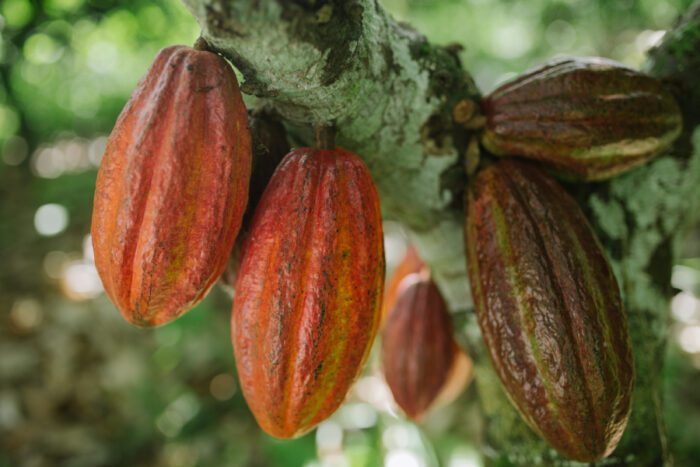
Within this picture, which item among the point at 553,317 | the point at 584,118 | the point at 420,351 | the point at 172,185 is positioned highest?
the point at 584,118

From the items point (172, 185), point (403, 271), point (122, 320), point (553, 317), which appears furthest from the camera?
point (122, 320)

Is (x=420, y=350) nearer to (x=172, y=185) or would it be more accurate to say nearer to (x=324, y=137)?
(x=324, y=137)

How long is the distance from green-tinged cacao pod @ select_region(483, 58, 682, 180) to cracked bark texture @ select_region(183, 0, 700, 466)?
0.09 meters

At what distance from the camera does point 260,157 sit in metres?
0.93

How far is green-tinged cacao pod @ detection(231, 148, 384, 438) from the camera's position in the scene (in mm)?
792

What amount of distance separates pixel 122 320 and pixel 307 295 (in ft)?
8.14

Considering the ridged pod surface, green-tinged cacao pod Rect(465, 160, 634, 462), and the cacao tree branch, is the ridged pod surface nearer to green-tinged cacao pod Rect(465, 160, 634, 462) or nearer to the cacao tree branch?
the cacao tree branch

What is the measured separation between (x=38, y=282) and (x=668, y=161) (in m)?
3.18

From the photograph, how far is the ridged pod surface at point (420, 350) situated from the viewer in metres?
1.37

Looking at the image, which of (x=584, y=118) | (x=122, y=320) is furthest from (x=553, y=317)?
(x=122, y=320)

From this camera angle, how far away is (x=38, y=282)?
3232 millimetres

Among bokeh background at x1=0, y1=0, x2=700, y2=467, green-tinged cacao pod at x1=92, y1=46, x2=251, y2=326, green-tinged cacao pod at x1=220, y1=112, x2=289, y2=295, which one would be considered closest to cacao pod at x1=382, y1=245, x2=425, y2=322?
bokeh background at x1=0, y1=0, x2=700, y2=467

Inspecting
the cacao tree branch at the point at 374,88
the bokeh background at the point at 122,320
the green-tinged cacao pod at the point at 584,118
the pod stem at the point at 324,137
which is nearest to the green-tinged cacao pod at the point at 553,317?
the green-tinged cacao pod at the point at 584,118

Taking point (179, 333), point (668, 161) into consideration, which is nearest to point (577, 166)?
point (668, 161)
